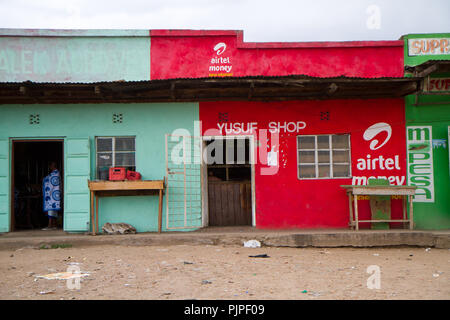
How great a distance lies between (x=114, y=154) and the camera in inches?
386

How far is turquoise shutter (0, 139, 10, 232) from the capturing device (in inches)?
373

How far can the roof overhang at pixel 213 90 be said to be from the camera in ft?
28.5

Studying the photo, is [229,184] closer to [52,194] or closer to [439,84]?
[52,194]

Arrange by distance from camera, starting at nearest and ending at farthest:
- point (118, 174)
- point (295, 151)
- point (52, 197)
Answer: point (118, 174), point (295, 151), point (52, 197)

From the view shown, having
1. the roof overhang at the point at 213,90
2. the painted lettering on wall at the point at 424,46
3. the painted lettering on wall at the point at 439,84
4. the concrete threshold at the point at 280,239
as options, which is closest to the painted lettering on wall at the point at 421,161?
the painted lettering on wall at the point at 439,84

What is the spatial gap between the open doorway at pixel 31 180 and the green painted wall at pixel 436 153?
863 centimetres

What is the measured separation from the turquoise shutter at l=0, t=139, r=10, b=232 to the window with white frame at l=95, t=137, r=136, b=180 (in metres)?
1.95

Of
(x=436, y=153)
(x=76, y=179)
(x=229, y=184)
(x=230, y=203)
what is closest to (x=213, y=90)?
(x=229, y=184)

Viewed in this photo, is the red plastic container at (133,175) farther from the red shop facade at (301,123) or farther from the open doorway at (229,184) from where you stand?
the open doorway at (229,184)

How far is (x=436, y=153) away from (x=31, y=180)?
10702 mm

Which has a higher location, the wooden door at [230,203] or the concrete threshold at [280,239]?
the wooden door at [230,203]
